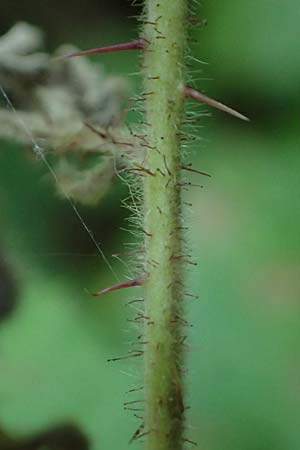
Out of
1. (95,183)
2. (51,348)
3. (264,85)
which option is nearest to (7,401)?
(51,348)

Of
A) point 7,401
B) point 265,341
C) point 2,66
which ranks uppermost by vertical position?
point 2,66

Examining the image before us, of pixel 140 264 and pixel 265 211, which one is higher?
pixel 265 211

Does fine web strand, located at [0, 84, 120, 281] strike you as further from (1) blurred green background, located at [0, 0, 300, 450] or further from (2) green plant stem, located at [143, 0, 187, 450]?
(2) green plant stem, located at [143, 0, 187, 450]

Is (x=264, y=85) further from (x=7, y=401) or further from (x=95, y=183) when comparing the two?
(x=7, y=401)

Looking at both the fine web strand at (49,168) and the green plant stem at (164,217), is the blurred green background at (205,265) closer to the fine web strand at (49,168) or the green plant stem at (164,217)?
the fine web strand at (49,168)

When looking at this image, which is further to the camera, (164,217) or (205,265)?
(205,265)

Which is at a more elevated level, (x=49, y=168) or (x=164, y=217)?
(x=49, y=168)
